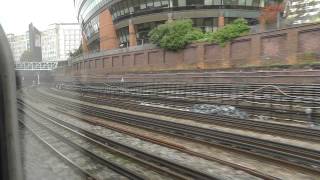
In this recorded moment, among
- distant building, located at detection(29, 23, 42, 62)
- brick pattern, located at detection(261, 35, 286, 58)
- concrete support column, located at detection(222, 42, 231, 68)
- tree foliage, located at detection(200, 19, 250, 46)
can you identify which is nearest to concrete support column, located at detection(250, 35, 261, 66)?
brick pattern, located at detection(261, 35, 286, 58)

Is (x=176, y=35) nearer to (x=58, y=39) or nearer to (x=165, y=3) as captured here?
(x=165, y=3)

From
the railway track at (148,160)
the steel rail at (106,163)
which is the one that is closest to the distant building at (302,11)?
the railway track at (148,160)

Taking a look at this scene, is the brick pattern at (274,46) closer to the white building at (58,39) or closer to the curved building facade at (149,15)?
the curved building facade at (149,15)

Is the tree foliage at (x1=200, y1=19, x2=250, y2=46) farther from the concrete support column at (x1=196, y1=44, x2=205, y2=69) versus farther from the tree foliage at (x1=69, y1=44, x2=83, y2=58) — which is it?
the tree foliage at (x1=69, y1=44, x2=83, y2=58)

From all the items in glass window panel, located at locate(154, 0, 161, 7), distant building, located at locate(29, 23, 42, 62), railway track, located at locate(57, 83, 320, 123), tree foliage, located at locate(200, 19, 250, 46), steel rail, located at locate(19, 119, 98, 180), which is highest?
glass window panel, located at locate(154, 0, 161, 7)

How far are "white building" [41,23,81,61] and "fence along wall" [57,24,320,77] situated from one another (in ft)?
22.3

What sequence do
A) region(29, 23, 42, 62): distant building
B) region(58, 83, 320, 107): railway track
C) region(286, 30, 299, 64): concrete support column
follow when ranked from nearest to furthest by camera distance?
region(58, 83, 320, 107): railway track < region(29, 23, 42, 62): distant building < region(286, 30, 299, 64): concrete support column

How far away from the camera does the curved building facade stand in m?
56.9

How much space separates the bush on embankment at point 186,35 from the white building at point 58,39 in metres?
11.0

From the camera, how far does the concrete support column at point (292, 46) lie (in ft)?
102

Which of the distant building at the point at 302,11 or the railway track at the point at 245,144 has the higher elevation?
the distant building at the point at 302,11

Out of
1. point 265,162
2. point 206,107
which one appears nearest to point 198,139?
point 265,162

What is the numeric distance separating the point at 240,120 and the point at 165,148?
6.20 metres

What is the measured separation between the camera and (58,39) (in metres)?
53.5
